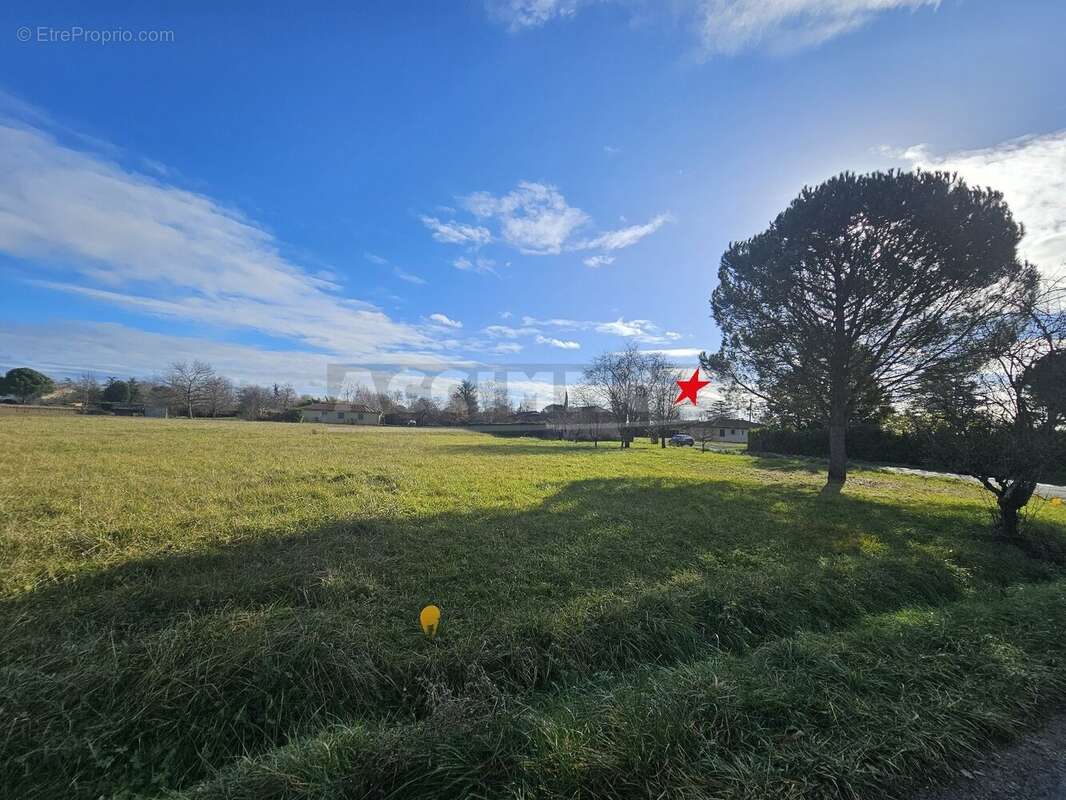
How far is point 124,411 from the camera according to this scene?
48.4 metres

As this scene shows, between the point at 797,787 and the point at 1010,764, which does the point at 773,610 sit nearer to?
the point at 1010,764

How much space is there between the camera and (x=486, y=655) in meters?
2.77

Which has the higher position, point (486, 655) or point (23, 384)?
point (23, 384)

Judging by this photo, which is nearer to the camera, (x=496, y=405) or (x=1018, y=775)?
(x=1018, y=775)

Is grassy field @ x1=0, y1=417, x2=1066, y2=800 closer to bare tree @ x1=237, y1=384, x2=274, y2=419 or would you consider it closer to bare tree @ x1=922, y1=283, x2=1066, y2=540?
bare tree @ x1=922, y1=283, x2=1066, y2=540

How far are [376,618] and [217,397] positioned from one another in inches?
2618

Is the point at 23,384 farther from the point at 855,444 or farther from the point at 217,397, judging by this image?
the point at 855,444

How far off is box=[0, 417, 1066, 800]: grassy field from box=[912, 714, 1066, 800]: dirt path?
84mm

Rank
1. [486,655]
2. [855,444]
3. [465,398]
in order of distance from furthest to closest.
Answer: [465,398]
[855,444]
[486,655]

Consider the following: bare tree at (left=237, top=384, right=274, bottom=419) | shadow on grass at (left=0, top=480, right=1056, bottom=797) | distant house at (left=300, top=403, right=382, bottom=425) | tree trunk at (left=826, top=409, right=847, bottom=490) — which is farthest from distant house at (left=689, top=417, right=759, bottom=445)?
bare tree at (left=237, top=384, right=274, bottom=419)

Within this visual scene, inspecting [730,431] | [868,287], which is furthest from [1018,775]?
[730,431]

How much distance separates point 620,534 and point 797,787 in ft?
13.3

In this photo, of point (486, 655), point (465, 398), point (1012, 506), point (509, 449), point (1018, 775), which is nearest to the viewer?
point (1018, 775)

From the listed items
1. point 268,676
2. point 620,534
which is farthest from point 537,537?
point 268,676
